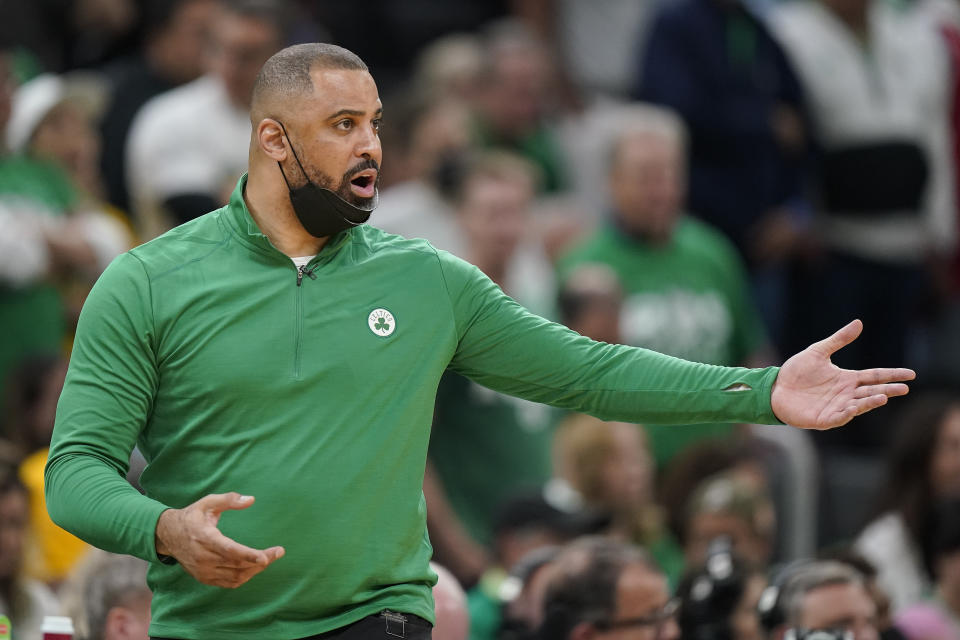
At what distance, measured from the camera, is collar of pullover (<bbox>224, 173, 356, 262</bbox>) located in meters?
3.62

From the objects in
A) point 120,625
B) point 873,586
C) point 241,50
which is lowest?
point 873,586

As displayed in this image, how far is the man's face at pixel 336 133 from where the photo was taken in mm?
3600

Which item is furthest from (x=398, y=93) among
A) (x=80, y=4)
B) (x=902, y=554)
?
(x=902, y=554)

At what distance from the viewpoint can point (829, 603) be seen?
4.97 meters

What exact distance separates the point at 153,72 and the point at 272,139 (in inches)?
204

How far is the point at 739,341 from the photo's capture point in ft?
27.7

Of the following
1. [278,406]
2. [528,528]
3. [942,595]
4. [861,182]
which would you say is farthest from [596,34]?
[278,406]

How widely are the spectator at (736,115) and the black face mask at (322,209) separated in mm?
5833

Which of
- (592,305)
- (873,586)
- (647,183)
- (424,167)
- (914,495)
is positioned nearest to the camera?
(873,586)

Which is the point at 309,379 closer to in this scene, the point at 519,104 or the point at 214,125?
the point at 214,125

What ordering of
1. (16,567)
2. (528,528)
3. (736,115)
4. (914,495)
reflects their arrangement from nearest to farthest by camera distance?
(16,567) → (528,528) → (914,495) → (736,115)

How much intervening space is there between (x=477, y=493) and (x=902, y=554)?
6.02 ft

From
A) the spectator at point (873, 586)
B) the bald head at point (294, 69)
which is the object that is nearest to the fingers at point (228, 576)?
the bald head at point (294, 69)

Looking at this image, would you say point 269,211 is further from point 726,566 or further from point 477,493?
point 477,493
